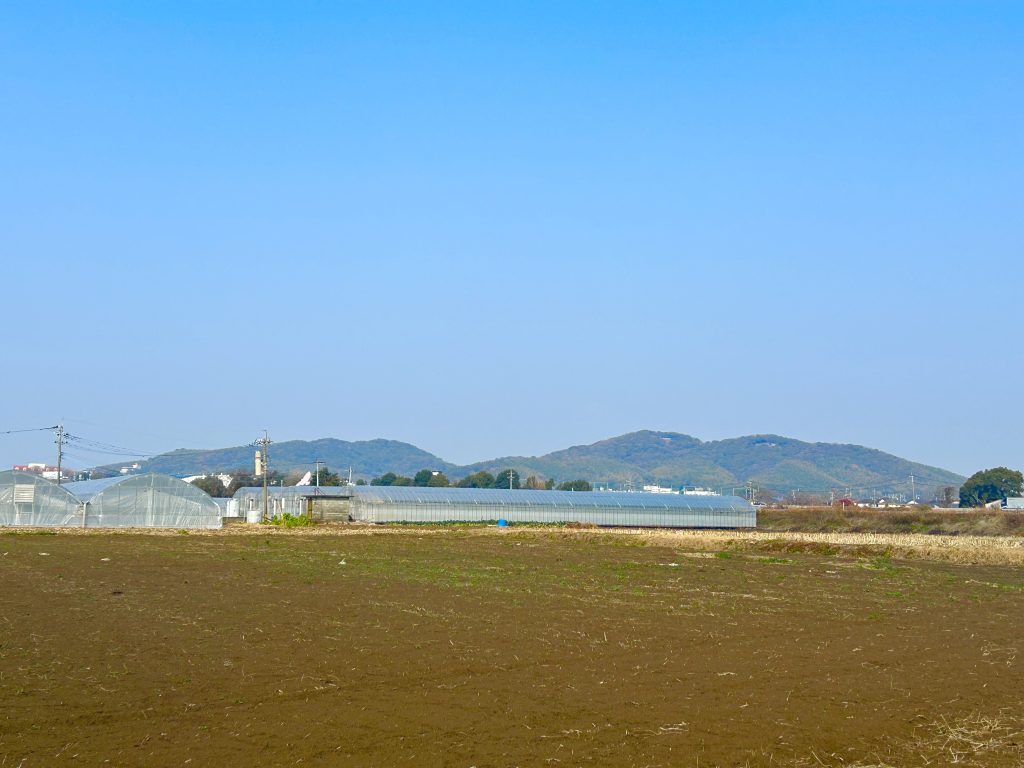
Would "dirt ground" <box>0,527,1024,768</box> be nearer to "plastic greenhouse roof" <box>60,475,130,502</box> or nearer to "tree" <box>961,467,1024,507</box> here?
"plastic greenhouse roof" <box>60,475,130,502</box>

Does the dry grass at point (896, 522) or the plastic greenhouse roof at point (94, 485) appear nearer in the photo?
the plastic greenhouse roof at point (94, 485)

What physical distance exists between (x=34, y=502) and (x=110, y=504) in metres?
4.27

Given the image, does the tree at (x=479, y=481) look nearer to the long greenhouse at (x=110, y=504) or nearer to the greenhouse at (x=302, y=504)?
the greenhouse at (x=302, y=504)

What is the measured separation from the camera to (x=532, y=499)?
87375mm

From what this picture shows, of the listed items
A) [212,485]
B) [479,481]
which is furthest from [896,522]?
[479,481]

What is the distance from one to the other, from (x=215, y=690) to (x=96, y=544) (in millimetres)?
34947

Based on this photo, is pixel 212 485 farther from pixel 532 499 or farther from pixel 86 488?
pixel 86 488

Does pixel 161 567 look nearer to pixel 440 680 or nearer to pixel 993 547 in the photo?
pixel 440 680

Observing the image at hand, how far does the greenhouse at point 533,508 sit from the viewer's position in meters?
81.6

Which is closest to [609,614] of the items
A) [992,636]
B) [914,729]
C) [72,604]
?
[992,636]

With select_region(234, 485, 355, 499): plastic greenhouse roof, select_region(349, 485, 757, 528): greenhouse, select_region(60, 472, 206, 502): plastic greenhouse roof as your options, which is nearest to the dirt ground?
select_region(60, 472, 206, 502): plastic greenhouse roof

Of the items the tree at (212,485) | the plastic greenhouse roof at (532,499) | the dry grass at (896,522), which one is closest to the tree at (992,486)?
the dry grass at (896,522)

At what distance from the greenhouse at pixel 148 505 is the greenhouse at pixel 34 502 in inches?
Answer: 33.3

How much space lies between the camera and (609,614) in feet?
66.1
